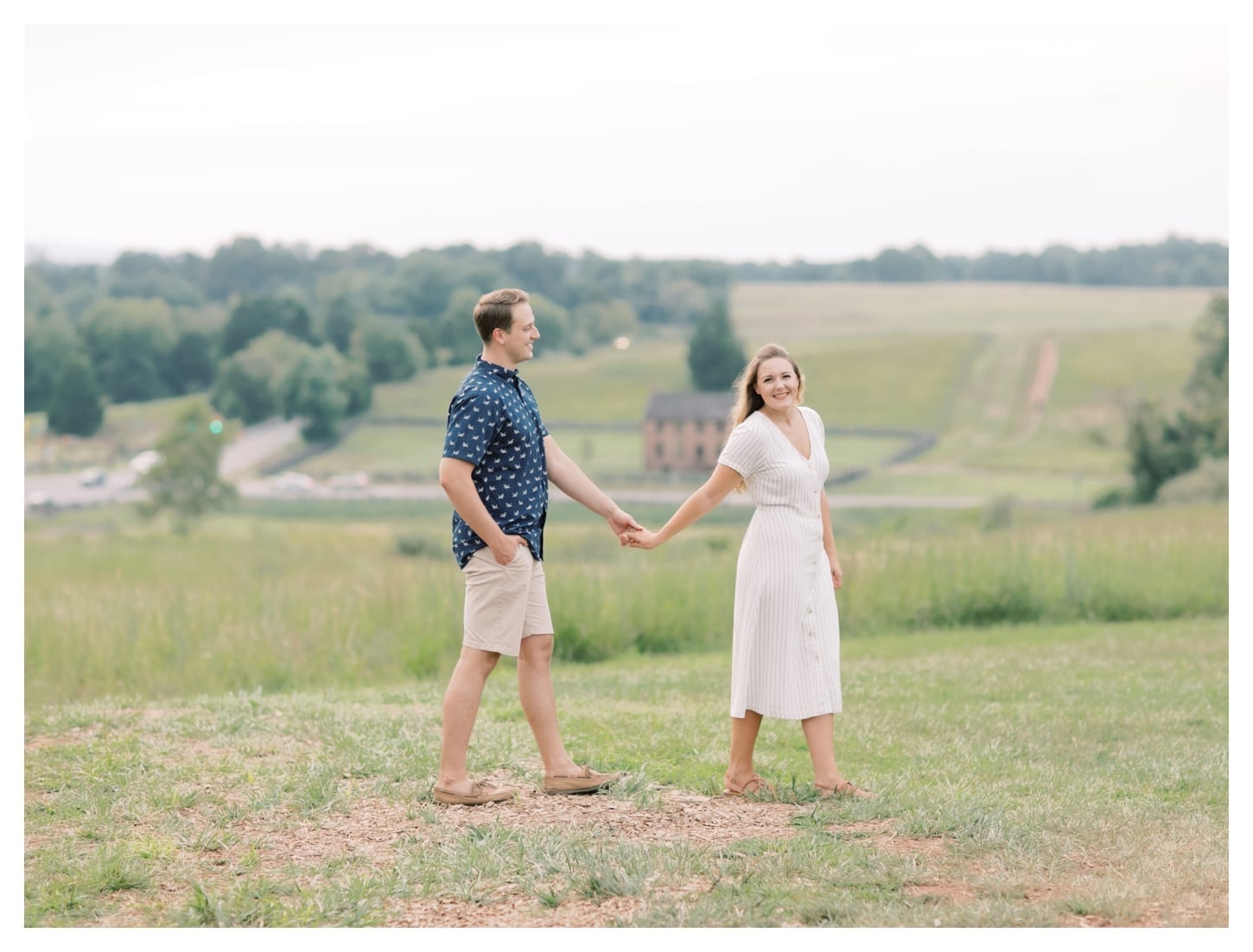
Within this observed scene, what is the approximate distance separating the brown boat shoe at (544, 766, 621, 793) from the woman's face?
6.03 feet

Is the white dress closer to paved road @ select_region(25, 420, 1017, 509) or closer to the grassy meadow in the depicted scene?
the grassy meadow

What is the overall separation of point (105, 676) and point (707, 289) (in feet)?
331

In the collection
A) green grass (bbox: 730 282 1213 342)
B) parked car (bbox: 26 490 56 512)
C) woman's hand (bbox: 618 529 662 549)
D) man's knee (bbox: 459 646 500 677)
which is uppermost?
green grass (bbox: 730 282 1213 342)

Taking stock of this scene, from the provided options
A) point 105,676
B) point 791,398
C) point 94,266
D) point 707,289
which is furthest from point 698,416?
point 791,398

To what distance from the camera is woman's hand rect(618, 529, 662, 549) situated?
6746 mm

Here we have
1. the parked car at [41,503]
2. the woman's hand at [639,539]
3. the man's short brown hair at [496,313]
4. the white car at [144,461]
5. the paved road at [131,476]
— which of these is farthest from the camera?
the paved road at [131,476]

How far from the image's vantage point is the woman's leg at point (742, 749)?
6.46m

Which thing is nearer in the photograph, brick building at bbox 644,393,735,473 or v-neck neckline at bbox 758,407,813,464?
v-neck neckline at bbox 758,407,813,464

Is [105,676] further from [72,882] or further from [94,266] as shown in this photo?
[94,266]

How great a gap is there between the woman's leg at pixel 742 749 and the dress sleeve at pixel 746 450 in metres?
1.12

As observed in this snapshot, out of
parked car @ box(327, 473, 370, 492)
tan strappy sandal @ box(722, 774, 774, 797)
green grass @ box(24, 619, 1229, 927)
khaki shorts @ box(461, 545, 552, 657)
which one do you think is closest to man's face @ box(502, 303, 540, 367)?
khaki shorts @ box(461, 545, 552, 657)

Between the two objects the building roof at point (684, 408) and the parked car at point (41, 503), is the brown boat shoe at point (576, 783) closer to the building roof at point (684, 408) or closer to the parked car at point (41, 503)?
the building roof at point (684, 408)

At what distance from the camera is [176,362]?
314 ft

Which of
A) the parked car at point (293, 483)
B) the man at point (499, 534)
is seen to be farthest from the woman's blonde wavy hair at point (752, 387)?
the parked car at point (293, 483)
